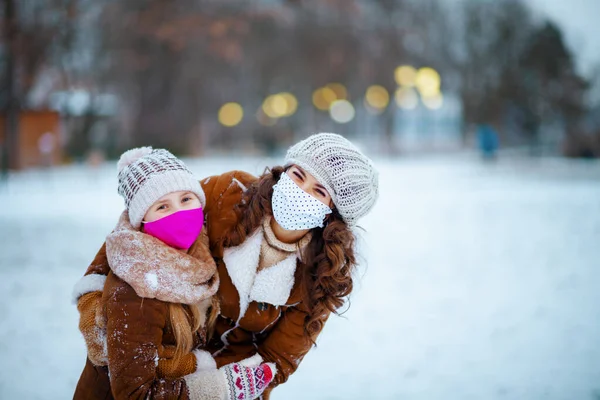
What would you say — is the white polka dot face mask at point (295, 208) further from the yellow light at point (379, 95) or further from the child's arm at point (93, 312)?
the yellow light at point (379, 95)

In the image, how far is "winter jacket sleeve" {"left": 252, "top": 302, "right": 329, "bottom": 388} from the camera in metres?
2.90

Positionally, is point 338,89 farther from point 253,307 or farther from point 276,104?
point 253,307

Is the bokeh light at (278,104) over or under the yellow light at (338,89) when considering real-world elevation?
under

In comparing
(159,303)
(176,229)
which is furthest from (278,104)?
(159,303)

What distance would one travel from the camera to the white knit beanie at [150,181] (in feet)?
8.92

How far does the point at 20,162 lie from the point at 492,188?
18.1 meters

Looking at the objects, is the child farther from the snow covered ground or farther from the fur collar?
the snow covered ground

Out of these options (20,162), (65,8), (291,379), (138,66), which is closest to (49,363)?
(291,379)

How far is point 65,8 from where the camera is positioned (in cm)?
2594

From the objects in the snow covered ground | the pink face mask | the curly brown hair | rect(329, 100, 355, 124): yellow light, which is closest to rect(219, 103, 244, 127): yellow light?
rect(329, 100, 355, 124): yellow light

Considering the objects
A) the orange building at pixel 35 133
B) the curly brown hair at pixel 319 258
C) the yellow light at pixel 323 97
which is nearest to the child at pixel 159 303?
the curly brown hair at pixel 319 258

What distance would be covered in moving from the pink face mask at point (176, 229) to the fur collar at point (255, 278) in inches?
10.6

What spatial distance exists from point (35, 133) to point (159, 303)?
2617cm

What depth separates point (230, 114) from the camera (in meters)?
43.9
